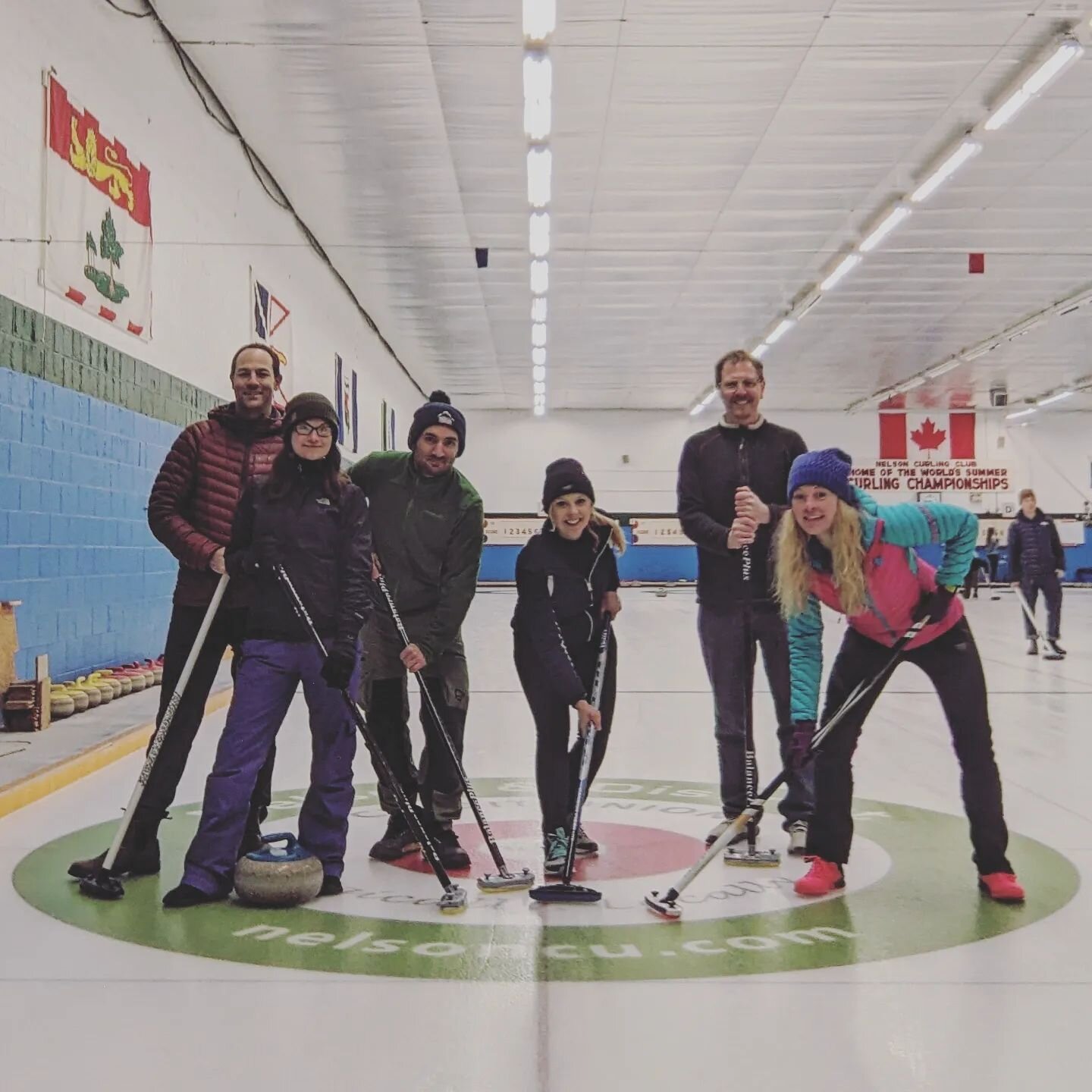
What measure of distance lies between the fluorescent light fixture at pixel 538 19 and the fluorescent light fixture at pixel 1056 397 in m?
22.0

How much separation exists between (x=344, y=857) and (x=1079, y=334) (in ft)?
67.3

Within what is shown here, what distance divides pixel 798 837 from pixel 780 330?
16349 mm

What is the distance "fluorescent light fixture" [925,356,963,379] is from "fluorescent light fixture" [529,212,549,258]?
11245 millimetres

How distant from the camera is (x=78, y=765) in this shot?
5.43 meters

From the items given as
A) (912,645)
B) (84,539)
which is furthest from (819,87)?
(912,645)

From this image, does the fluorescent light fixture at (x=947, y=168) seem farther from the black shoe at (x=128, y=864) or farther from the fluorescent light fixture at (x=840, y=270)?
the black shoe at (x=128, y=864)

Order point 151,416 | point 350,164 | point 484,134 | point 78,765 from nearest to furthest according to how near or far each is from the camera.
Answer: point 78,765 < point 151,416 < point 484,134 < point 350,164

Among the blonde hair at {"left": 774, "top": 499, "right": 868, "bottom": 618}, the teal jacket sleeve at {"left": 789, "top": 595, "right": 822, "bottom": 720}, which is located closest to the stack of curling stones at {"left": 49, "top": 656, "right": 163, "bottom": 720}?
the teal jacket sleeve at {"left": 789, "top": 595, "right": 822, "bottom": 720}

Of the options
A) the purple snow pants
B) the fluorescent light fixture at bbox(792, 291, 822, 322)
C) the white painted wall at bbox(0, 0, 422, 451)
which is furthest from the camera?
the fluorescent light fixture at bbox(792, 291, 822, 322)

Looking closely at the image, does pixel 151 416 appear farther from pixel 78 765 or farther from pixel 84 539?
pixel 78 765

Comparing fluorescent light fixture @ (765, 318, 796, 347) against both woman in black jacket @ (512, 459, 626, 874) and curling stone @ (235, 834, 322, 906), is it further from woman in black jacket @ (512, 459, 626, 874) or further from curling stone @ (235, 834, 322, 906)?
curling stone @ (235, 834, 322, 906)

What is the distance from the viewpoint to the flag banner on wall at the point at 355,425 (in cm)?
1752

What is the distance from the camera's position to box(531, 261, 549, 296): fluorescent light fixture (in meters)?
15.4

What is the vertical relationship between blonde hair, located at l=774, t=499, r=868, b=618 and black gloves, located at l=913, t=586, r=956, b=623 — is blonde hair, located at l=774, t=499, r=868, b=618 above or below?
above
